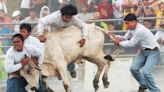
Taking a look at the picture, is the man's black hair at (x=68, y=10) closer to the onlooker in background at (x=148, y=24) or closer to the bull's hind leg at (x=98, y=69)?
the bull's hind leg at (x=98, y=69)

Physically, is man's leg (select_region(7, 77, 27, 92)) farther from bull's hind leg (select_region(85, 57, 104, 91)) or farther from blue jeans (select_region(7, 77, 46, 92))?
bull's hind leg (select_region(85, 57, 104, 91))

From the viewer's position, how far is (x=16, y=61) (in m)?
8.60

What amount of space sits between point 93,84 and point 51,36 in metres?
1.64

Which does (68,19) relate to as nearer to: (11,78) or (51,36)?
(51,36)

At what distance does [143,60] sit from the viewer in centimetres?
→ 1099

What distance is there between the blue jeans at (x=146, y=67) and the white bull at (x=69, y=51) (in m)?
0.75

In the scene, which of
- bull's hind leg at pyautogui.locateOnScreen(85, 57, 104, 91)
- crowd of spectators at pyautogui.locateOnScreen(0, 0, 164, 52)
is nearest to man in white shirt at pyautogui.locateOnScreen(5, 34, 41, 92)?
bull's hind leg at pyautogui.locateOnScreen(85, 57, 104, 91)

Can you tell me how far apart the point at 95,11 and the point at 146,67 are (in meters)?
3.14

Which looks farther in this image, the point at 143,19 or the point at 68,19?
the point at 143,19

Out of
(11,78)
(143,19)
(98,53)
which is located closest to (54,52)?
(98,53)

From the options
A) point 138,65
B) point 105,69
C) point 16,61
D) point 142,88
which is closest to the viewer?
point 16,61

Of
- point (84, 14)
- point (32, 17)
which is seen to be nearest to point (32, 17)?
point (32, 17)

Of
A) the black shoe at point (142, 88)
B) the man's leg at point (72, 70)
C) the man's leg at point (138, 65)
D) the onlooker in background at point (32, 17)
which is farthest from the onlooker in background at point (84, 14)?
the black shoe at point (142, 88)

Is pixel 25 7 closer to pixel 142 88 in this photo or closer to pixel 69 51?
pixel 69 51
